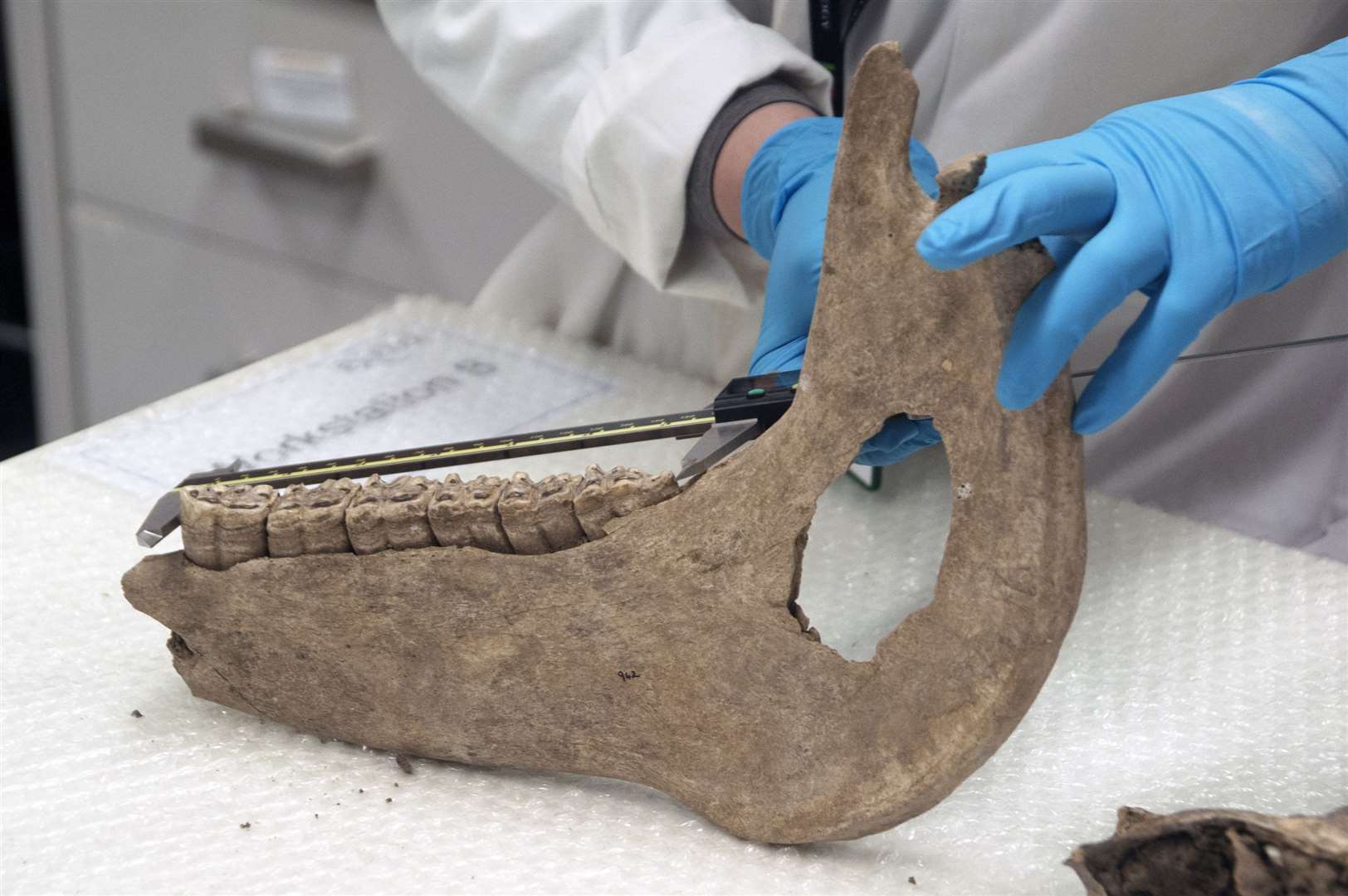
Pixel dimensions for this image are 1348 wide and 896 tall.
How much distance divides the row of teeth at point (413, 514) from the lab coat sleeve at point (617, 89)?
530 mm

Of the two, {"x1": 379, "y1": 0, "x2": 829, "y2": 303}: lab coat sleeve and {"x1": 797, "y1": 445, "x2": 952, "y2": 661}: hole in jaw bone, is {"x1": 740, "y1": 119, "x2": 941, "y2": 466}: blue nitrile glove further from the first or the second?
{"x1": 797, "y1": 445, "x2": 952, "y2": 661}: hole in jaw bone

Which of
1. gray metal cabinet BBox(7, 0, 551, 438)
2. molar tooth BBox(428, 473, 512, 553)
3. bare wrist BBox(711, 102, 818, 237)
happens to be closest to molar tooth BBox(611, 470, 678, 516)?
molar tooth BBox(428, 473, 512, 553)

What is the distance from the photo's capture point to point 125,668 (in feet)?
4.20

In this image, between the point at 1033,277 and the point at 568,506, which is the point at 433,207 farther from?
the point at 1033,277

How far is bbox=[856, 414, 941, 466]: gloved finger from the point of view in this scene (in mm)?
1095

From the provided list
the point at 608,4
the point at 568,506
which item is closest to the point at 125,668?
the point at 568,506

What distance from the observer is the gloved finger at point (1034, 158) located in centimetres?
95

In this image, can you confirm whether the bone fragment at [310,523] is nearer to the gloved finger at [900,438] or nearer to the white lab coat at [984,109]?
the gloved finger at [900,438]

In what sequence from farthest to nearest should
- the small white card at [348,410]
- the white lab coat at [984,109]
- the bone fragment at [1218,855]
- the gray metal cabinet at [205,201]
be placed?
the gray metal cabinet at [205,201]
the small white card at [348,410]
the white lab coat at [984,109]
the bone fragment at [1218,855]

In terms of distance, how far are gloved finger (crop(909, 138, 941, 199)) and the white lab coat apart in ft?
0.65

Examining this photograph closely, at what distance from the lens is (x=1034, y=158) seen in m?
0.96

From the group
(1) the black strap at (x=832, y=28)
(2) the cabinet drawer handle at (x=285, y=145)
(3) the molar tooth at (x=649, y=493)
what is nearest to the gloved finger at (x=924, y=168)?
(1) the black strap at (x=832, y=28)

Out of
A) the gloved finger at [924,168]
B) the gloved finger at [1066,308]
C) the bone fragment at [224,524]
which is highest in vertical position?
the gloved finger at [924,168]

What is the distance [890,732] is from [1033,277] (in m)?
0.37
